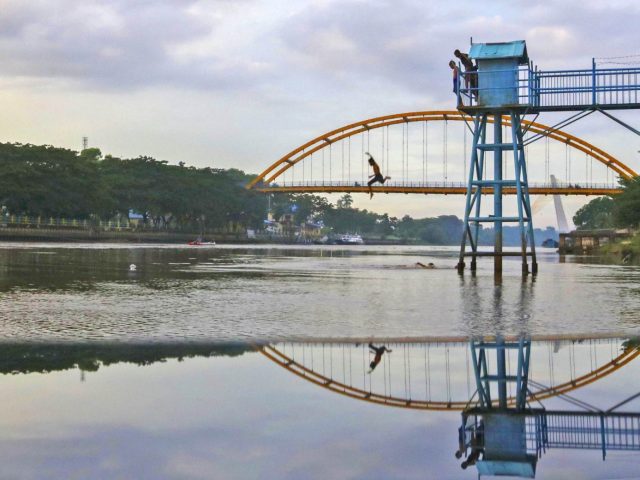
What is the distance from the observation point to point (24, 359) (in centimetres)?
1022

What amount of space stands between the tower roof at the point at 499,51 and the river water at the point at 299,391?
67.3 ft

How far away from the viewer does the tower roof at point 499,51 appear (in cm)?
3609

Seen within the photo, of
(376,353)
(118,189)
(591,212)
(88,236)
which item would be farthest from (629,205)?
(591,212)

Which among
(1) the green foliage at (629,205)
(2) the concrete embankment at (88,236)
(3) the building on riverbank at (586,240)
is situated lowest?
(3) the building on riverbank at (586,240)

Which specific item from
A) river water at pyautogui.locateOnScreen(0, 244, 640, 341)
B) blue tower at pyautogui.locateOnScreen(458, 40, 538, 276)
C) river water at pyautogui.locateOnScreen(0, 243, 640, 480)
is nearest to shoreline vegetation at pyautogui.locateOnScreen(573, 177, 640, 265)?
blue tower at pyautogui.locateOnScreen(458, 40, 538, 276)

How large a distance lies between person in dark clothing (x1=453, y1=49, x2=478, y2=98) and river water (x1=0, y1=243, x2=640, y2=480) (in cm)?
2075

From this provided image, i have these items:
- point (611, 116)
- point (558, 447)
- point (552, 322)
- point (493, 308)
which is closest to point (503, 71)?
point (611, 116)

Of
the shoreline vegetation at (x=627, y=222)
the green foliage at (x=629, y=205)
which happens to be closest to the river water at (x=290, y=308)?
the shoreline vegetation at (x=627, y=222)

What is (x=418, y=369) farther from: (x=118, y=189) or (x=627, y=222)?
(x=118, y=189)

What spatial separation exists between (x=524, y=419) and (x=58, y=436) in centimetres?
397

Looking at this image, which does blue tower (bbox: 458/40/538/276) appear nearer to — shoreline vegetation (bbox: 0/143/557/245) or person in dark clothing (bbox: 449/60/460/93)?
person in dark clothing (bbox: 449/60/460/93)

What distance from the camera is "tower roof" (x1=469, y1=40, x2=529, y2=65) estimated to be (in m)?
36.1

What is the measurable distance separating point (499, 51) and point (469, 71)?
160 centimetres

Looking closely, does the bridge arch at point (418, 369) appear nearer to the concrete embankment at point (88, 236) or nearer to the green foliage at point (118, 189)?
the concrete embankment at point (88, 236)
